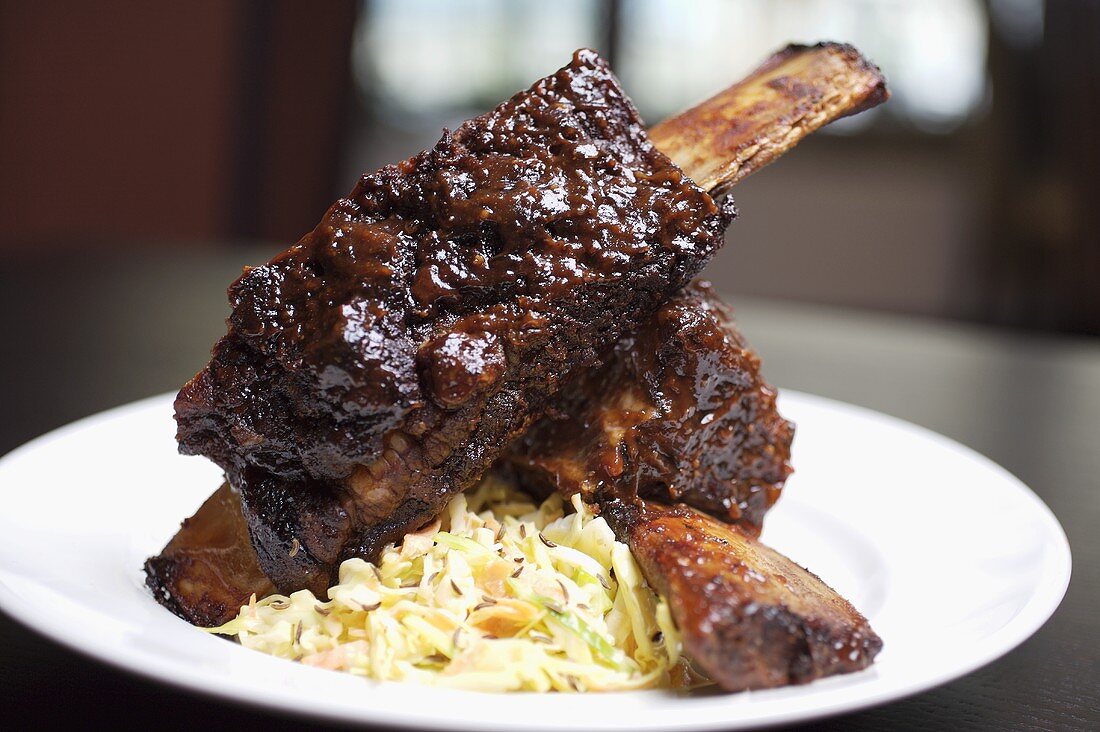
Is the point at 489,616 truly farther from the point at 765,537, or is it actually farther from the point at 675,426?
the point at 765,537

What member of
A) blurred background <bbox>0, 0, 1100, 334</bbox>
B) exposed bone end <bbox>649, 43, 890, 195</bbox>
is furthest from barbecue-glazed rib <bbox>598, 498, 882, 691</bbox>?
blurred background <bbox>0, 0, 1100, 334</bbox>

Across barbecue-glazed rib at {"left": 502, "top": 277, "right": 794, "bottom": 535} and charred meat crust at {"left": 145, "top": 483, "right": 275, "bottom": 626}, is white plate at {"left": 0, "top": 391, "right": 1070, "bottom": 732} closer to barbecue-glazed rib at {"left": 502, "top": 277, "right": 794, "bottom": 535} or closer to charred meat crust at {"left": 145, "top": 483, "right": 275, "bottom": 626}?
charred meat crust at {"left": 145, "top": 483, "right": 275, "bottom": 626}

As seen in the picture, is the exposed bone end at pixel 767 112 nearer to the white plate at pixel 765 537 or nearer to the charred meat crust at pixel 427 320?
the charred meat crust at pixel 427 320

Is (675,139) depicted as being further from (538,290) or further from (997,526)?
(997,526)

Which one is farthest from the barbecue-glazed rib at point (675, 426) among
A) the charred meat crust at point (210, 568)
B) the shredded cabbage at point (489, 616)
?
the charred meat crust at point (210, 568)

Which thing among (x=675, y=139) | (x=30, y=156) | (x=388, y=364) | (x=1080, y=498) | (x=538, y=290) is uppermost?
(x=675, y=139)

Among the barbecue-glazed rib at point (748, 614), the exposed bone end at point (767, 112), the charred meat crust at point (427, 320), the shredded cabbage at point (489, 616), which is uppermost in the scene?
the exposed bone end at point (767, 112)

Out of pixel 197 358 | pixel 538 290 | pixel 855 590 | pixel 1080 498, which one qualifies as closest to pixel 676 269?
pixel 538 290
